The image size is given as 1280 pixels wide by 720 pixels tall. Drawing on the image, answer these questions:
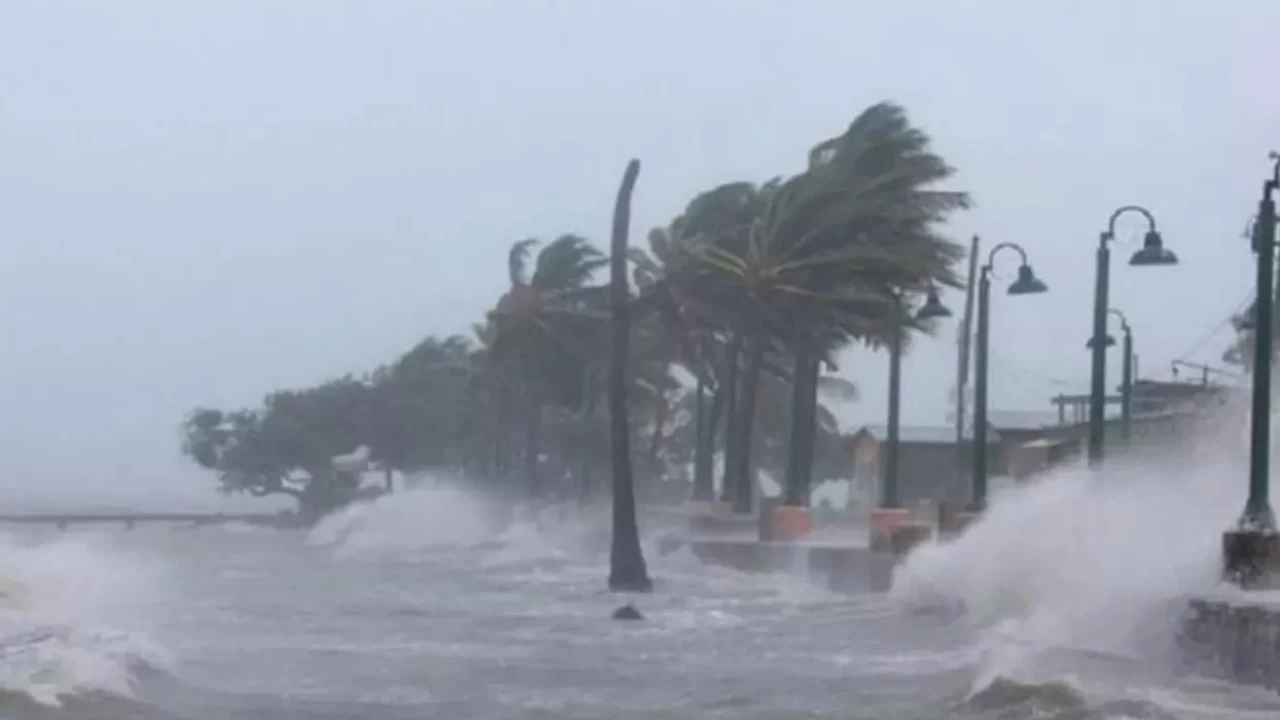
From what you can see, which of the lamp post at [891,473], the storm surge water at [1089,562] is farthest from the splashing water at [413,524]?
the storm surge water at [1089,562]

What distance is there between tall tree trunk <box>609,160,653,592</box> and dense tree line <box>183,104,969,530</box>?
184mm

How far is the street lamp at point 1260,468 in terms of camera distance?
20.5m

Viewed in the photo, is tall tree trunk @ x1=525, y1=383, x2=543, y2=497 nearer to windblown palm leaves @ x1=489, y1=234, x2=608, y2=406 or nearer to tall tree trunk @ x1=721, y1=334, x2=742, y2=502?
windblown palm leaves @ x1=489, y1=234, x2=608, y2=406

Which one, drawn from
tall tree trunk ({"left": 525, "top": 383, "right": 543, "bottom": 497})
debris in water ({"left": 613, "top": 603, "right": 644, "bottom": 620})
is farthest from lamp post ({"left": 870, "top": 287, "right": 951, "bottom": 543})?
tall tree trunk ({"left": 525, "top": 383, "right": 543, "bottom": 497})

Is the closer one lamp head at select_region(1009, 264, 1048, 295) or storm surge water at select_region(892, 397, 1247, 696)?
storm surge water at select_region(892, 397, 1247, 696)

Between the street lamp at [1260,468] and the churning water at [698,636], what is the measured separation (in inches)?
35.0

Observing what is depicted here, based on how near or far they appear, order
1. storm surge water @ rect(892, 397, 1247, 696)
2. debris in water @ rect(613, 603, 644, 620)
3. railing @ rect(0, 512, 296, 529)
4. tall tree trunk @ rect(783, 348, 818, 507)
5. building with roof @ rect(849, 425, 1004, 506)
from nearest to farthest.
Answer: storm surge water @ rect(892, 397, 1247, 696) < debris in water @ rect(613, 603, 644, 620) < tall tree trunk @ rect(783, 348, 818, 507) < building with roof @ rect(849, 425, 1004, 506) < railing @ rect(0, 512, 296, 529)

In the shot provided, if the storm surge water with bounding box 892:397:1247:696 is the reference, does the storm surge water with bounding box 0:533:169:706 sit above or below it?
below

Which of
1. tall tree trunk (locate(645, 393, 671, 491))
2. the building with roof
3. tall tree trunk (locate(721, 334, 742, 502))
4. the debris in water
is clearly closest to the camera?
the debris in water

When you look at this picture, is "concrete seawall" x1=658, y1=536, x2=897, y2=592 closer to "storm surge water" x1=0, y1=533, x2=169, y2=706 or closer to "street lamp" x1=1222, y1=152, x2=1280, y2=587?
"storm surge water" x1=0, y1=533, x2=169, y2=706

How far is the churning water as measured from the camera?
17.6 metres

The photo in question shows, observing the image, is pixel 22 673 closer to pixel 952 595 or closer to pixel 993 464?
pixel 952 595

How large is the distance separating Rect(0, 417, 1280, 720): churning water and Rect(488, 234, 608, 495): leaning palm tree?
23466 mm

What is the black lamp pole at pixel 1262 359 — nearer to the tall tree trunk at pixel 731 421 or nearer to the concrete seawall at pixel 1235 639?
the concrete seawall at pixel 1235 639
